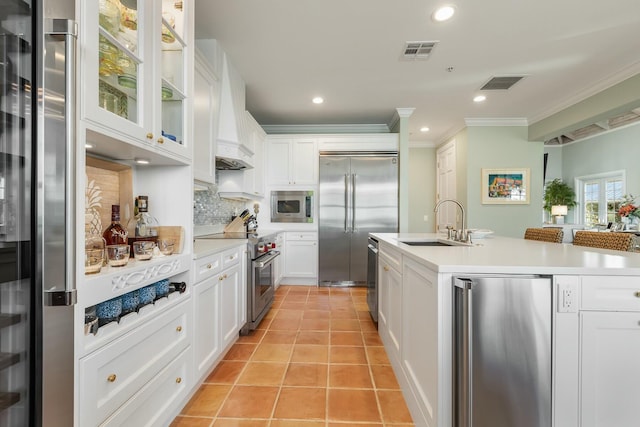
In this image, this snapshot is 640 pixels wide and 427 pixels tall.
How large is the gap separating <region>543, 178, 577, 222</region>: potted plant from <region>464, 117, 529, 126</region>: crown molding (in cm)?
434

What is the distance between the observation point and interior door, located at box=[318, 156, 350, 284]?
4324 millimetres

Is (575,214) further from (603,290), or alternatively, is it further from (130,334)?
(130,334)

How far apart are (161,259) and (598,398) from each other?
1.92 meters

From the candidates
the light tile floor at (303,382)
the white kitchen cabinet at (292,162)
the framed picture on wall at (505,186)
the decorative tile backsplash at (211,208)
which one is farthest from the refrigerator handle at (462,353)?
the framed picture on wall at (505,186)

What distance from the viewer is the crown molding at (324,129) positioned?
493 cm

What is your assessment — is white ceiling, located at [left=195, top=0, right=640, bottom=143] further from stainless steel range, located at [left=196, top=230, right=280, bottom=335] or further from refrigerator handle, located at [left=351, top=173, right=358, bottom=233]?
stainless steel range, located at [left=196, top=230, right=280, bottom=335]

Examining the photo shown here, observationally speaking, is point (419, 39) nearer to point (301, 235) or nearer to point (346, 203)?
point (346, 203)

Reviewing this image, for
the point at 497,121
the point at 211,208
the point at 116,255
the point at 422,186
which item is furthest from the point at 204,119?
the point at 422,186

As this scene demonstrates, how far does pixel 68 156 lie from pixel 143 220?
2.33 feet

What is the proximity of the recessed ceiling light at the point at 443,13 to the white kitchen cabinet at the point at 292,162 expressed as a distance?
2520mm

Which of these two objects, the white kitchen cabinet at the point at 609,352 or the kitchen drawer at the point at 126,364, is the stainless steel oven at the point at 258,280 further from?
the white kitchen cabinet at the point at 609,352

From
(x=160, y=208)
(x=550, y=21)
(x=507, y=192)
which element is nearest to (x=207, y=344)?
(x=160, y=208)

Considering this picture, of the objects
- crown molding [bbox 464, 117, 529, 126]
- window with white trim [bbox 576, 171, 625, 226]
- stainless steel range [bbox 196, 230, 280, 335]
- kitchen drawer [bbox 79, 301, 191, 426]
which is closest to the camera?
kitchen drawer [bbox 79, 301, 191, 426]

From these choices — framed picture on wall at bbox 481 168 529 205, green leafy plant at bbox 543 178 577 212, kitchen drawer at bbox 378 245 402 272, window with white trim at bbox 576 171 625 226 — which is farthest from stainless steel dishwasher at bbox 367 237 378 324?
green leafy plant at bbox 543 178 577 212
